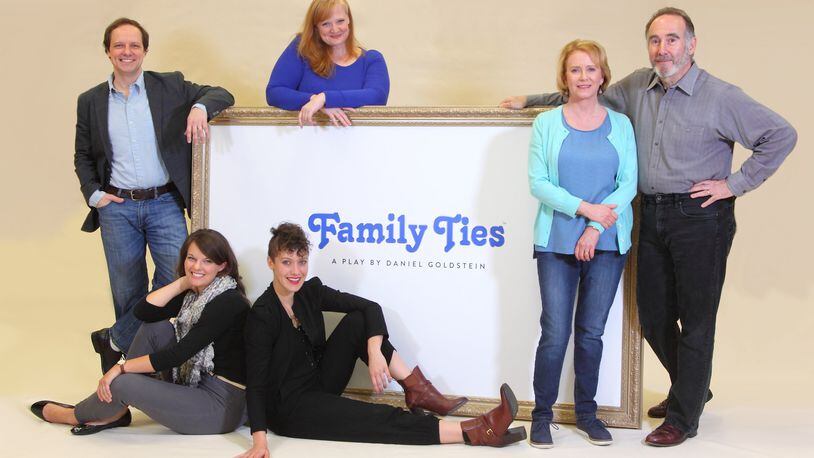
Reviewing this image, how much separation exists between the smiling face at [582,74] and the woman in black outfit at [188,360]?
1425mm

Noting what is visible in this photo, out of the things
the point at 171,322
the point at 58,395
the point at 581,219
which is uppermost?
the point at 581,219

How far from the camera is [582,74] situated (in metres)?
3.43

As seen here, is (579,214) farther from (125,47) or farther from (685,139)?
(125,47)

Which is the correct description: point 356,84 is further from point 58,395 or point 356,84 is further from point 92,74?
point 92,74

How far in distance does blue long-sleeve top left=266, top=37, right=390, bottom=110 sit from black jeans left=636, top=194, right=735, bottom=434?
1200 millimetres

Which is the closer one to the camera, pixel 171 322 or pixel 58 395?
pixel 171 322

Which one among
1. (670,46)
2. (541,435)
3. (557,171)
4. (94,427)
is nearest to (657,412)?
(541,435)

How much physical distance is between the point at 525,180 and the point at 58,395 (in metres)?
2.18

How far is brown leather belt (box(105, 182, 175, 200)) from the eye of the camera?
4047 mm

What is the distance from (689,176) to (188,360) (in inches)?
76.4

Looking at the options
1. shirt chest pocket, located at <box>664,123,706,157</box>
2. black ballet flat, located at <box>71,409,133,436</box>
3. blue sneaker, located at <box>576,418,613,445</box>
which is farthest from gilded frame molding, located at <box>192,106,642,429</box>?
black ballet flat, located at <box>71,409,133,436</box>

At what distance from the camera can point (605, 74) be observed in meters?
3.51

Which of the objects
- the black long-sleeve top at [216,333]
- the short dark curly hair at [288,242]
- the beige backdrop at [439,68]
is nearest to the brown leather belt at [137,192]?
the black long-sleeve top at [216,333]

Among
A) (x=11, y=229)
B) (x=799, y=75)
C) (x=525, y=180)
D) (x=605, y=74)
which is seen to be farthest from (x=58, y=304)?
(x=799, y=75)
